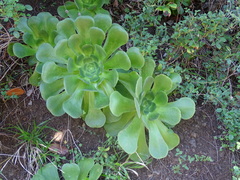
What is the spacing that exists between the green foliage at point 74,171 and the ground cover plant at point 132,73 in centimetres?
2

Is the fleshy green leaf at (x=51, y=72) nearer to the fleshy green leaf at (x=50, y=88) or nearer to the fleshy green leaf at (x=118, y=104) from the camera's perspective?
the fleshy green leaf at (x=50, y=88)

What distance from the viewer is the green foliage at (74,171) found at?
176cm

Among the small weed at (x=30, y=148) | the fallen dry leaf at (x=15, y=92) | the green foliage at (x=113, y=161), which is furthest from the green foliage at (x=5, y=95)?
the green foliage at (x=113, y=161)

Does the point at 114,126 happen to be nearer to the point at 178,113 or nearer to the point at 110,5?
the point at 178,113

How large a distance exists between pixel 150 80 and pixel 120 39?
293mm

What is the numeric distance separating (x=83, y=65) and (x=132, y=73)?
0.30 meters

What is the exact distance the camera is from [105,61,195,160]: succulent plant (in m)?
1.57

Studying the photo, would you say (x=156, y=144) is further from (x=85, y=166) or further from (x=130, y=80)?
(x=85, y=166)

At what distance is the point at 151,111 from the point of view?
5.46ft

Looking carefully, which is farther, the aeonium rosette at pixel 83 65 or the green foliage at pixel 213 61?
the green foliage at pixel 213 61

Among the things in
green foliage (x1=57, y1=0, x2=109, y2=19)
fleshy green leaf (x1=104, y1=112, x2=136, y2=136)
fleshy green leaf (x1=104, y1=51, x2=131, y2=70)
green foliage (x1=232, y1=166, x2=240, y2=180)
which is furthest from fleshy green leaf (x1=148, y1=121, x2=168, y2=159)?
green foliage (x1=57, y1=0, x2=109, y2=19)

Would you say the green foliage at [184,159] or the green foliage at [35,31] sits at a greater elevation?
the green foliage at [35,31]

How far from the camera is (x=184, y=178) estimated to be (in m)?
1.87

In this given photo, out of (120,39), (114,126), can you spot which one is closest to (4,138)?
(114,126)
